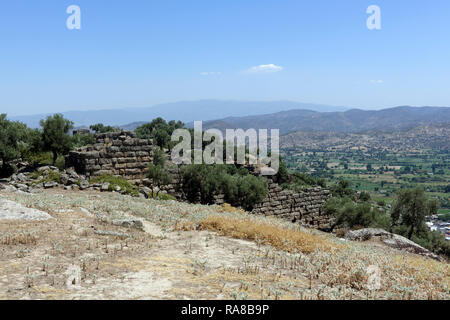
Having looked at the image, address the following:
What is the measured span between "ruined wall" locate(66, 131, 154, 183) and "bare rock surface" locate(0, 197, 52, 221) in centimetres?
796

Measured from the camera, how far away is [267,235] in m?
8.65

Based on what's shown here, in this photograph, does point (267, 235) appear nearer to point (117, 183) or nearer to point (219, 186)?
point (117, 183)

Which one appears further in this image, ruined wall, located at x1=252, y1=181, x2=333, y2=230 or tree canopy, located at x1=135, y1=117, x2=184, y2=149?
tree canopy, located at x1=135, y1=117, x2=184, y2=149

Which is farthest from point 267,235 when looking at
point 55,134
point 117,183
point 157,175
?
point 55,134

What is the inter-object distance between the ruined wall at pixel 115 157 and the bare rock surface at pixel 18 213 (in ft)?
26.1

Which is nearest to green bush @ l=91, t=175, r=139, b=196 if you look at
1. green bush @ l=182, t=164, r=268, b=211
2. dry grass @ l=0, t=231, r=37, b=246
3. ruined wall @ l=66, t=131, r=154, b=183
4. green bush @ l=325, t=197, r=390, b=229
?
ruined wall @ l=66, t=131, r=154, b=183

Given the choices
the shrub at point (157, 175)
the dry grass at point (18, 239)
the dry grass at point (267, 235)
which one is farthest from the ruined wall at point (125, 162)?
the dry grass at point (18, 239)

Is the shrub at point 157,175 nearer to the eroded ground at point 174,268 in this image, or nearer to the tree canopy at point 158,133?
the eroded ground at point 174,268

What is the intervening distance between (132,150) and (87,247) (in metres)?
12.0

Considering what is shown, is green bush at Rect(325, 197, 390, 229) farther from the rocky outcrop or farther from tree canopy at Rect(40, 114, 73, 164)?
tree canopy at Rect(40, 114, 73, 164)

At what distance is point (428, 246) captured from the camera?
22516mm

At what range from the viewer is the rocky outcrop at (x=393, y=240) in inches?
536

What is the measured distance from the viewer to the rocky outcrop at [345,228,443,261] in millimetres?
13609
